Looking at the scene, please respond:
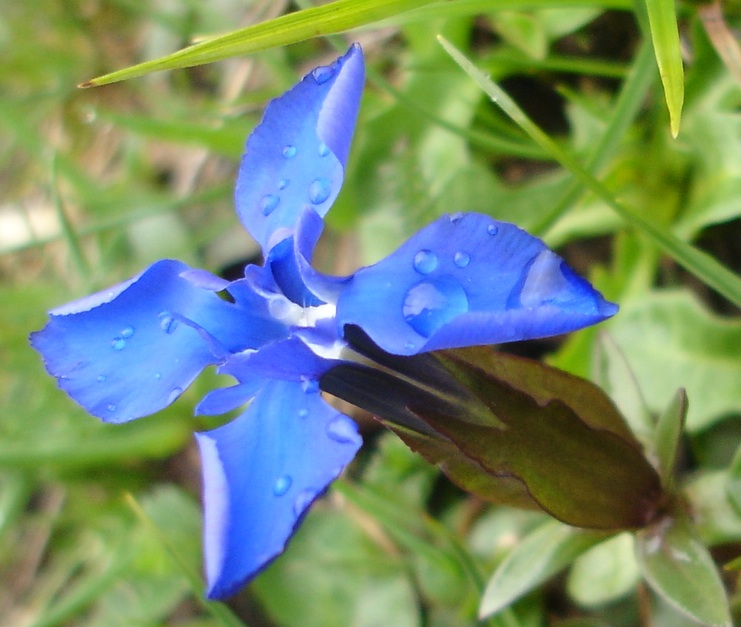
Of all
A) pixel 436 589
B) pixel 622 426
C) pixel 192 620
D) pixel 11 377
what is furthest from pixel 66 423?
pixel 622 426

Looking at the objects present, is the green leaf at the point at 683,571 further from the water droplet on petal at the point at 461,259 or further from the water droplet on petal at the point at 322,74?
the water droplet on petal at the point at 322,74

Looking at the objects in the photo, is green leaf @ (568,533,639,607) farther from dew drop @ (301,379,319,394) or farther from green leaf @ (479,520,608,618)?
dew drop @ (301,379,319,394)

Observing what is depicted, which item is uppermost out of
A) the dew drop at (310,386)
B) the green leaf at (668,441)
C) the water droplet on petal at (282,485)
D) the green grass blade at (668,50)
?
the green grass blade at (668,50)

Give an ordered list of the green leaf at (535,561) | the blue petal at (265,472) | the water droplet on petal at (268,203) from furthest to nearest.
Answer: the green leaf at (535,561)
the water droplet on petal at (268,203)
the blue petal at (265,472)

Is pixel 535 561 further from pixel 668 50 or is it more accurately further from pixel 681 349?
pixel 668 50

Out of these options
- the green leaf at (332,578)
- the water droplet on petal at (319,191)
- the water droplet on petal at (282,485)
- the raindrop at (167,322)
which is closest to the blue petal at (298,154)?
the water droplet on petal at (319,191)

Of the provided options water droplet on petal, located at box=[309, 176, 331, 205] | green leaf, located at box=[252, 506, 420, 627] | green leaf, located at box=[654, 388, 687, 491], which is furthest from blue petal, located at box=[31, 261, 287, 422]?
green leaf, located at box=[252, 506, 420, 627]
